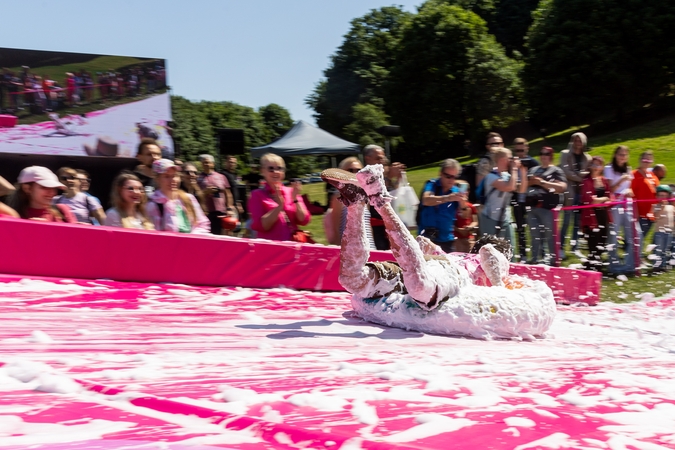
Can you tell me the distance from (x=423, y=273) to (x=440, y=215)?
2.83 m

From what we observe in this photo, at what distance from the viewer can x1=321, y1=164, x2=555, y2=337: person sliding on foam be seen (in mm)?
4129

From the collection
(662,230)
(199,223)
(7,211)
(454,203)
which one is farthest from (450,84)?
(7,211)

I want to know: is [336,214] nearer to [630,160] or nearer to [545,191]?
[545,191]

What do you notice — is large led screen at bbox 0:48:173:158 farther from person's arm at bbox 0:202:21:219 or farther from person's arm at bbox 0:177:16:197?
person's arm at bbox 0:202:21:219

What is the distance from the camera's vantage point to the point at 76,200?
6066mm

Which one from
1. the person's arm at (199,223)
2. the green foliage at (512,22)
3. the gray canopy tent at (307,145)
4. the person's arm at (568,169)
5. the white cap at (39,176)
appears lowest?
the person's arm at (199,223)

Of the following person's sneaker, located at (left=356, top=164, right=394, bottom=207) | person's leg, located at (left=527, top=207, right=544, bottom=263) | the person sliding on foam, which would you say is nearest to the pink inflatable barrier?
the person sliding on foam

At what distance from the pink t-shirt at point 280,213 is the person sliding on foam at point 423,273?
167 cm

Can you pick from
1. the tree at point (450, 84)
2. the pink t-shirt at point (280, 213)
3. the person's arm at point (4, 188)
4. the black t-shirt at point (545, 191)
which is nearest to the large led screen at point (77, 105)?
the pink t-shirt at point (280, 213)

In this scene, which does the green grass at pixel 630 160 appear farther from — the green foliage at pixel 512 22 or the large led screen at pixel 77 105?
the green foliage at pixel 512 22

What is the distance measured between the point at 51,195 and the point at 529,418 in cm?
411

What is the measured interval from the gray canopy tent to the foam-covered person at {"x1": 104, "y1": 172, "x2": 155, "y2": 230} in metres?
9.84

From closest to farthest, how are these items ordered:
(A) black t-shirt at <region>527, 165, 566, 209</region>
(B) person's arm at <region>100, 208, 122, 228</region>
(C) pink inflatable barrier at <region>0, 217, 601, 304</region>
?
(C) pink inflatable barrier at <region>0, 217, 601, 304</region> < (B) person's arm at <region>100, 208, 122, 228</region> < (A) black t-shirt at <region>527, 165, 566, 209</region>

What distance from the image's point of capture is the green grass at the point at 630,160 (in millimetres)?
8055
